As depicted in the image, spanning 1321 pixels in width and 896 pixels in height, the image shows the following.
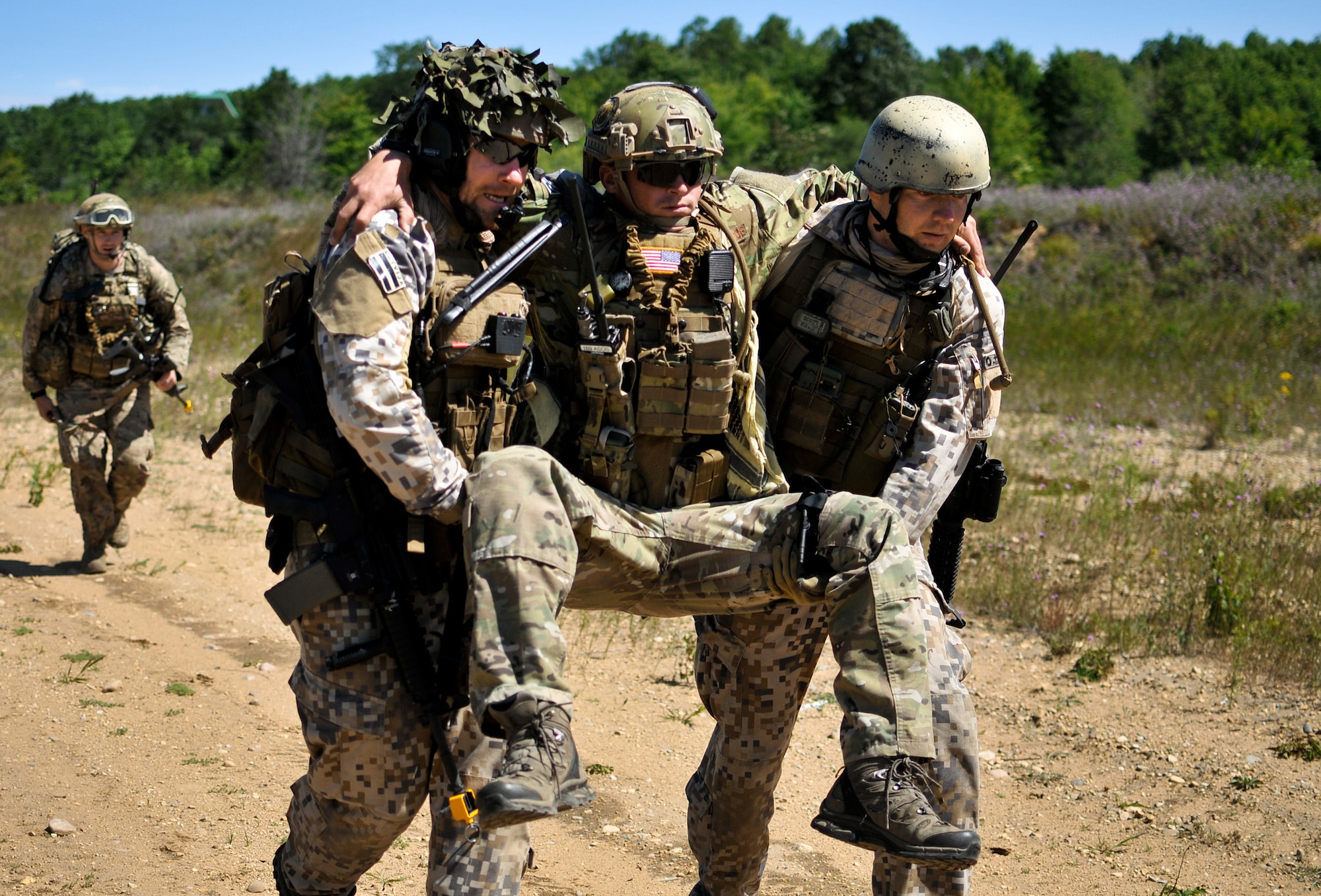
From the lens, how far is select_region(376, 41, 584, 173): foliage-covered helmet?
11.8 ft

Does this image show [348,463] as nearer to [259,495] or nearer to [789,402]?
[259,495]

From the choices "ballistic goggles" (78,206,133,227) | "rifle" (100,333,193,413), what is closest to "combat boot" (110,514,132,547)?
"rifle" (100,333,193,413)

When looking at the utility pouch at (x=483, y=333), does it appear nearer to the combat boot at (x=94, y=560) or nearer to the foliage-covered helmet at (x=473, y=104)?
the foliage-covered helmet at (x=473, y=104)

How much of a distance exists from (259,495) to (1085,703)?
4462mm

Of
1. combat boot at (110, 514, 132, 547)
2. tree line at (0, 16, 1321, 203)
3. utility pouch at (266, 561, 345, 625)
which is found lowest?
combat boot at (110, 514, 132, 547)

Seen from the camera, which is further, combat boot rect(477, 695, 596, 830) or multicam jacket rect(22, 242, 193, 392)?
multicam jacket rect(22, 242, 193, 392)

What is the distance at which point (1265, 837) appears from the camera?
5.16m

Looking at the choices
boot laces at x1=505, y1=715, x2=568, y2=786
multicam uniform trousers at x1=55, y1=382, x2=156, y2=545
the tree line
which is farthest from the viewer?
the tree line

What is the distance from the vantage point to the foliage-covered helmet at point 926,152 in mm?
3984

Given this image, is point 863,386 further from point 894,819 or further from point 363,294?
point 363,294

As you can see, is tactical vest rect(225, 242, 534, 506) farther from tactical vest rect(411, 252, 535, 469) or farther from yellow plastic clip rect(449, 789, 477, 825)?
yellow plastic clip rect(449, 789, 477, 825)

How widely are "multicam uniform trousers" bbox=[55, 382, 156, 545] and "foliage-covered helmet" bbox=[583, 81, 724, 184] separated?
5612 millimetres

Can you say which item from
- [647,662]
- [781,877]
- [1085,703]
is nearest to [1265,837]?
[1085,703]

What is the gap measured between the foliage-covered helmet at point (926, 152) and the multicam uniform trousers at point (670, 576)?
1.10m
